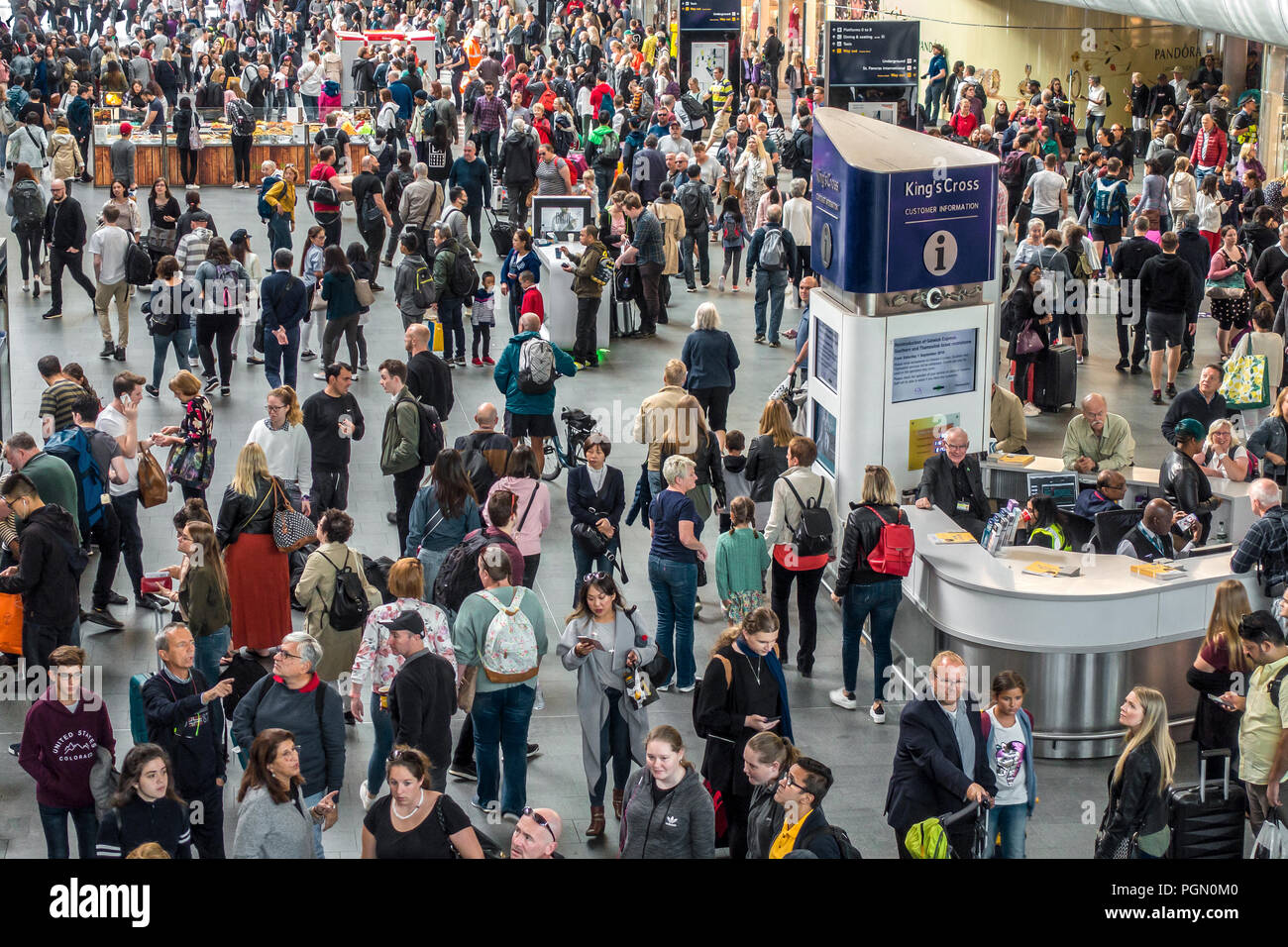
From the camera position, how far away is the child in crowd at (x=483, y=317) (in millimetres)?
15664

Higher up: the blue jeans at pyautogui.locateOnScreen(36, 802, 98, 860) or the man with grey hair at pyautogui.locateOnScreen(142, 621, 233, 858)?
the man with grey hair at pyautogui.locateOnScreen(142, 621, 233, 858)

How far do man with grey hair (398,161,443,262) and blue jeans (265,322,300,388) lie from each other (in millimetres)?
3451

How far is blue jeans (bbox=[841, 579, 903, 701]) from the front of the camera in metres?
9.39

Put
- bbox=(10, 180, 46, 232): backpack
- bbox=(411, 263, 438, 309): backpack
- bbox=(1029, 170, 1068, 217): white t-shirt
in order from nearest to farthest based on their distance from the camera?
bbox=(411, 263, 438, 309): backpack → bbox=(10, 180, 46, 232): backpack → bbox=(1029, 170, 1068, 217): white t-shirt

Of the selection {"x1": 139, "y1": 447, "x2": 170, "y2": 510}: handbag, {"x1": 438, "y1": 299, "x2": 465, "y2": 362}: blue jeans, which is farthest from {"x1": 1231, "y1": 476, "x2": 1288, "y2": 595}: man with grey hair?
{"x1": 438, "y1": 299, "x2": 465, "y2": 362}: blue jeans

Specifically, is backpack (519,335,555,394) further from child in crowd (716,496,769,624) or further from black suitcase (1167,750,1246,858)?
black suitcase (1167,750,1246,858)

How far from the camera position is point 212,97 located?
92.5 feet

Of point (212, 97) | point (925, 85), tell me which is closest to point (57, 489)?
point (212, 97)

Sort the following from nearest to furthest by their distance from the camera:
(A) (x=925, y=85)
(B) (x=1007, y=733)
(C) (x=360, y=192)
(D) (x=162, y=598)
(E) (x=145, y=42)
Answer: (B) (x=1007, y=733) → (D) (x=162, y=598) → (C) (x=360, y=192) → (E) (x=145, y=42) → (A) (x=925, y=85)

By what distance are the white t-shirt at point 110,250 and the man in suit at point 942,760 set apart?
10674 millimetres

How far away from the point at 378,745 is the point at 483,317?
8499mm

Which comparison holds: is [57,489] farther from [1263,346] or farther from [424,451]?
[1263,346]

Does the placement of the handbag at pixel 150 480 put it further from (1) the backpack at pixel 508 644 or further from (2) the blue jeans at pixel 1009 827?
(2) the blue jeans at pixel 1009 827
